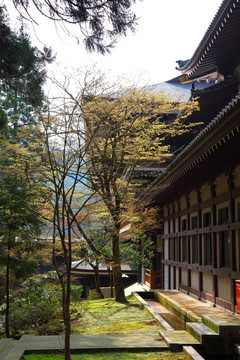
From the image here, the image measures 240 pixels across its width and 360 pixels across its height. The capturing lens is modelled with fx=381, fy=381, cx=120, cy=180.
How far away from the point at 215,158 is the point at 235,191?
89 cm

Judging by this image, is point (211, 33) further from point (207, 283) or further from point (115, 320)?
point (115, 320)

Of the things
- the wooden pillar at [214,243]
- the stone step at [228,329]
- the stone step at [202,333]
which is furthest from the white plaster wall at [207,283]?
the stone step at [228,329]

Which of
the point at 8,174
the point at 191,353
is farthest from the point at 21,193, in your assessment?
the point at 191,353

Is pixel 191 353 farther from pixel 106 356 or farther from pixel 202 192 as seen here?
pixel 202 192

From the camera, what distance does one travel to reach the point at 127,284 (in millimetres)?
27938

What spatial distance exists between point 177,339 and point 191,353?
915mm

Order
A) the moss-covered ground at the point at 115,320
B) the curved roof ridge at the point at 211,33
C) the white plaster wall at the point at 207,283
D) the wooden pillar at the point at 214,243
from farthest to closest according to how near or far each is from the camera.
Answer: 1. the white plaster wall at the point at 207,283
2. the wooden pillar at the point at 214,243
3. the curved roof ridge at the point at 211,33
4. the moss-covered ground at the point at 115,320

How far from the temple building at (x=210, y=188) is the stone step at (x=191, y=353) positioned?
242 centimetres

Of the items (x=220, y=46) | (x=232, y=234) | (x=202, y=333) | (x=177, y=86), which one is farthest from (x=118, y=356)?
(x=177, y=86)

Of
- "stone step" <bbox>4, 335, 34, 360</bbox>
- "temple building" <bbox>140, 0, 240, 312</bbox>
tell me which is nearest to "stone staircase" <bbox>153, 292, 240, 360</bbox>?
"temple building" <bbox>140, 0, 240, 312</bbox>

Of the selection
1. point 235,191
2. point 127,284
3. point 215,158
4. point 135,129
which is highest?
point 135,129

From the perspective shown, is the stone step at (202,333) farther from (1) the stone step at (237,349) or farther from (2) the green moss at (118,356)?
(2) the green moss at (118,356)

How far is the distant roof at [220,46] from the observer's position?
10201mm

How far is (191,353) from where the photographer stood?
6273 mm
